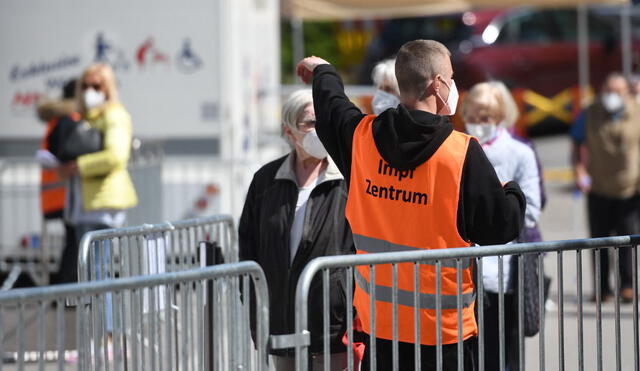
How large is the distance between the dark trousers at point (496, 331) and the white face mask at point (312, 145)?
1.11 meters

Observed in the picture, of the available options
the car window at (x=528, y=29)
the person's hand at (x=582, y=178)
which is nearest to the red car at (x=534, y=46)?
the car window at (x=528, y=29)

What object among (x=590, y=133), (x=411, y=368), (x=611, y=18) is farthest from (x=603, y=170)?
(x=611, y=18)

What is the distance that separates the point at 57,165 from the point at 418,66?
4.80 metres

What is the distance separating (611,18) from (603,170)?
10937 mm

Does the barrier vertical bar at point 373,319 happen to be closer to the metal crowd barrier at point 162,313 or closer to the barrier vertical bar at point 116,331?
the metal crowd barrier at point 162,313

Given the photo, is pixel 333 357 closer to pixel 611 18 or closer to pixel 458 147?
pixel 458 147

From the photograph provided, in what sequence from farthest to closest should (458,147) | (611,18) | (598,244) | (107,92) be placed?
1. (611,18)
2. (107,92)
3. (598,244)
4. (458,147)

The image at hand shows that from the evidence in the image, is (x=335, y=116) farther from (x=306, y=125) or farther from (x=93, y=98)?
(x=93, y=98)

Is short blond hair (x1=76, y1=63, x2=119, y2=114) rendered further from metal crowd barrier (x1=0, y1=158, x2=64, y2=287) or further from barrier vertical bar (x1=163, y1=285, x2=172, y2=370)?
barrier vertical bar (x1=163, y1=285, x2=172, y2=370)

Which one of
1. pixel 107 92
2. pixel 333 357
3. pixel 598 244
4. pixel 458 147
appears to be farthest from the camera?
pixel 107 92

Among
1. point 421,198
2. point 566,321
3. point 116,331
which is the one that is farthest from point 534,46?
point 116,331

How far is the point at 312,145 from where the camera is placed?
4551 mm

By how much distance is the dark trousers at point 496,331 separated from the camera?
205 inches

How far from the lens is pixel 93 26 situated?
913 centimetres
